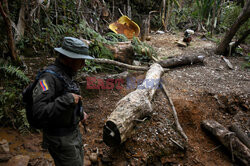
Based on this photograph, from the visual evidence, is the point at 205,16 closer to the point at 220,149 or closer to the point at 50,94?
the point at 220,149

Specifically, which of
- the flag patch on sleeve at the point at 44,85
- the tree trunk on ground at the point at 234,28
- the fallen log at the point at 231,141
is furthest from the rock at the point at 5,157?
the tree trunk on ground at the point at 234,28

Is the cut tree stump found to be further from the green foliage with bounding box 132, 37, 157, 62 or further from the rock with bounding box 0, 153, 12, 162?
the rock with bounding box 0, 153, 12, 162

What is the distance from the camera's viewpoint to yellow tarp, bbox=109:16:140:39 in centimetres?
733

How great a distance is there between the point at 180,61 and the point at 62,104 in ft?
17.1

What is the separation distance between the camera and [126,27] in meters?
7.64

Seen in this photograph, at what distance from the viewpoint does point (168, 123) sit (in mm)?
3057

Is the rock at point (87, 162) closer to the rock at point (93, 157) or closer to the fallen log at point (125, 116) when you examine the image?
the rock at point (93, 157)

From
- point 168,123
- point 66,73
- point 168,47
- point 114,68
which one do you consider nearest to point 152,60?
point 114,68

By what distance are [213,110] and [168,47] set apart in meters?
4.90

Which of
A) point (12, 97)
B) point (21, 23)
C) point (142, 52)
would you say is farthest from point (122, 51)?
point (12, 97)

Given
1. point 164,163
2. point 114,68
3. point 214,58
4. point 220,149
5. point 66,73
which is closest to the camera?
point 66,73

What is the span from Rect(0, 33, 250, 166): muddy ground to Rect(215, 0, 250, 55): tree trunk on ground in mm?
1313

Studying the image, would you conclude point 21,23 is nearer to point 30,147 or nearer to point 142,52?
point 30,147

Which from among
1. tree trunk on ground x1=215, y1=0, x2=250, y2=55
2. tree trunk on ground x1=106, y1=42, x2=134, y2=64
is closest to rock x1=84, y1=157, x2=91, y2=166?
tree trunk on ground x1=106, y1=42, x2=134, y2=64
